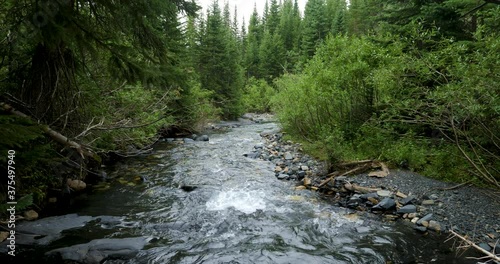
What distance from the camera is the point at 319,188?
8312 mm

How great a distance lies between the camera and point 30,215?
552 cm

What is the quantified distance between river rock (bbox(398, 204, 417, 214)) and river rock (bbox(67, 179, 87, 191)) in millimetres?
7857

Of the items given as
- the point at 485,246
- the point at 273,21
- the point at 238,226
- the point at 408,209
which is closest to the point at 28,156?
the point at 238,226

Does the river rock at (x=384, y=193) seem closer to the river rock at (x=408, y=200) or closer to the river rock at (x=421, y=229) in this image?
the river rock at (x=408, y=200)

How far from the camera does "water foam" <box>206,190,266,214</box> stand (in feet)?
23.3

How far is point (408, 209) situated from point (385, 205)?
47 centimetres

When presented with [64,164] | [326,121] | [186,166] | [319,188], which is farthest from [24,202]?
[326,121]

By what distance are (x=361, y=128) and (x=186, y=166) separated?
263 inches

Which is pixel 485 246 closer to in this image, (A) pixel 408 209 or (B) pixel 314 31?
(A) pixel 408 209

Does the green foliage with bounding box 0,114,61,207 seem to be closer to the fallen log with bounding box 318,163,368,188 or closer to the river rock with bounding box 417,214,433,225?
the fallen log with bounding box 318,163,368,188

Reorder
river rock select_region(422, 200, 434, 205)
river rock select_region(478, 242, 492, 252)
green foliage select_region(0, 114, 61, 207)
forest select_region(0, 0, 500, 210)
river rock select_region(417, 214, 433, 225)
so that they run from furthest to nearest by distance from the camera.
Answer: river rock select_region(422, 200, 434, 205), river rock select_region(417, 214, 433, 225), river rock select_region(478, 242, 492, 252), forest select_region(0, 0, 500, 210), green foliage select_region(0, 114, 61, 207)

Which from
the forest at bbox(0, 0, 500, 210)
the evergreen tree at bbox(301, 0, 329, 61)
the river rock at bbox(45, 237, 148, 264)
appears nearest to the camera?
the forest at bbox(0, 0, 500, 210)

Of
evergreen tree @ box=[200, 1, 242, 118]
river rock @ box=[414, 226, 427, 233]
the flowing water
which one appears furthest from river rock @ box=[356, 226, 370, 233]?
evergreen tree @ box=[200, 1, 242, 118]

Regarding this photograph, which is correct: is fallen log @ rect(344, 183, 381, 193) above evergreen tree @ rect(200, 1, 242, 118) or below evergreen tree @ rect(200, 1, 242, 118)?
below
